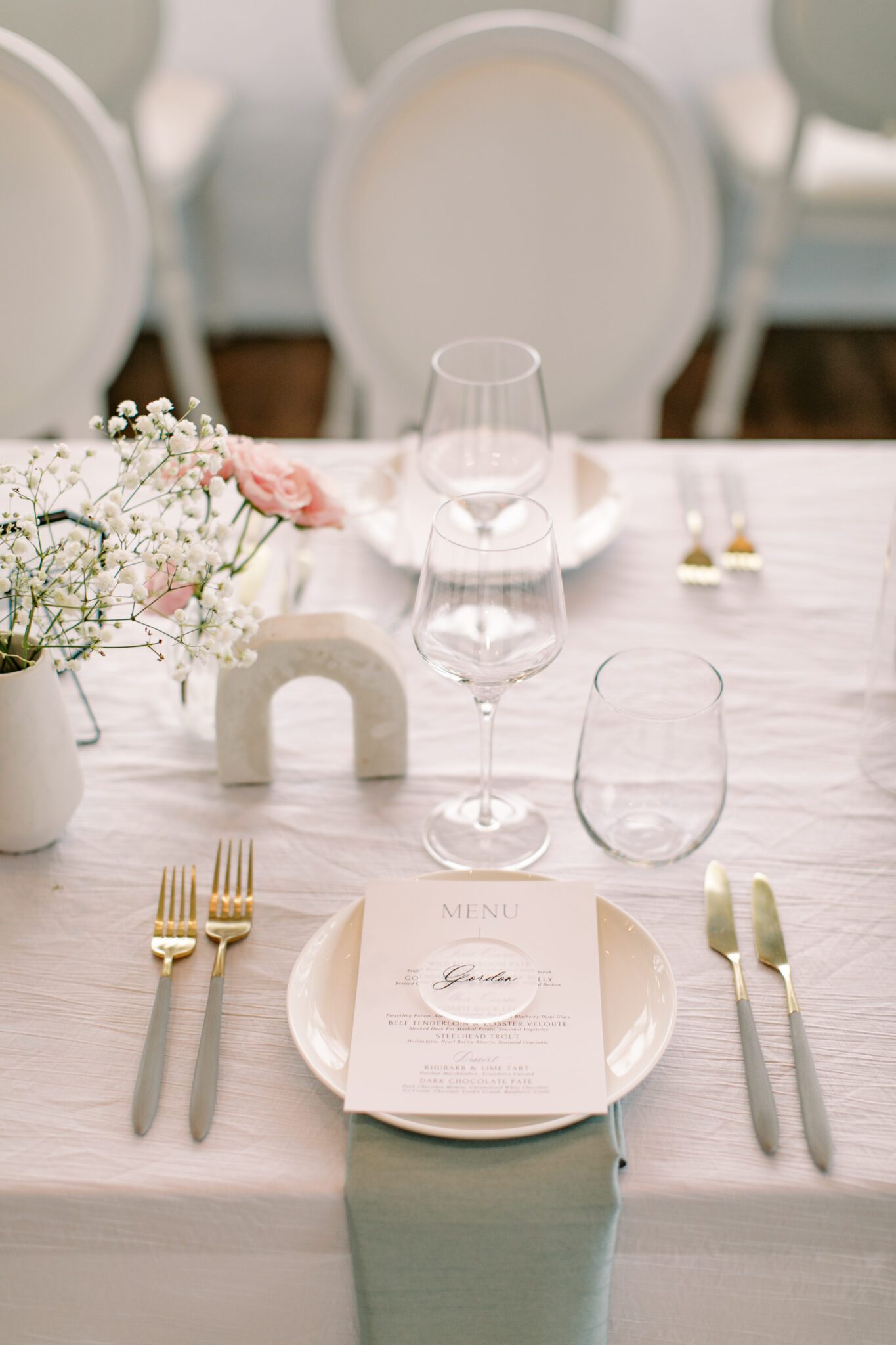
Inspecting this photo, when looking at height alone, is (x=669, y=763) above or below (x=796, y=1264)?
above

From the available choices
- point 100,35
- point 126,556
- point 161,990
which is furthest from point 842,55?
point 161,990

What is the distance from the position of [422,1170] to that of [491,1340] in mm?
120

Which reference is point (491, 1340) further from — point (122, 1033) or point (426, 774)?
point (426, 774)

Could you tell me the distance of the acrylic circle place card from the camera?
75 cm

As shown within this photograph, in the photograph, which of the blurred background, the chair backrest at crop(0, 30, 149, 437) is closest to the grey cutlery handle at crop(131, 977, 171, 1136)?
the chair backrest at crop(0, 30, 149, 437)

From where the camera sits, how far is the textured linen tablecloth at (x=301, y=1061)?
2.25 ft

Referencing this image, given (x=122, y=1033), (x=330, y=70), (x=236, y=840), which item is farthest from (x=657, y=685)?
(x=330, y=70)

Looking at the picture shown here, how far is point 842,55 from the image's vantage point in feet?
7.91

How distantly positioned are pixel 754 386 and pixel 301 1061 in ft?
9.48

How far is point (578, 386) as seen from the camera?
5.62 ft

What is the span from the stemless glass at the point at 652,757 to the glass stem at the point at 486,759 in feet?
0.24

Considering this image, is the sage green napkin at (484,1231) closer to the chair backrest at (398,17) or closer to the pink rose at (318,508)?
the pink rose at (318,508)

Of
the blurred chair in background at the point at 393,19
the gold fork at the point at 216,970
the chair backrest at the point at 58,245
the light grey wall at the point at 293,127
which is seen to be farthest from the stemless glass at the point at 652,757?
the light grey wall at the point at 293,127

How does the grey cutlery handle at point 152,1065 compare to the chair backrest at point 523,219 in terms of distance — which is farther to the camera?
the chair backrest at point 523,219
